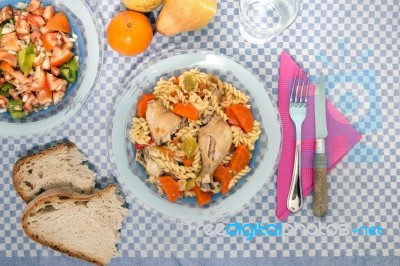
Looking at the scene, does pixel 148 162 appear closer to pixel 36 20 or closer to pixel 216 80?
pixel 216 80

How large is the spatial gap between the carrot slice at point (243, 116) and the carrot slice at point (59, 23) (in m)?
0.54

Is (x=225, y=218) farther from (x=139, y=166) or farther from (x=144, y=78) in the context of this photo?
(x=144, y=78)

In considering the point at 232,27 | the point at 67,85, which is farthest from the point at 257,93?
the point at 67,85

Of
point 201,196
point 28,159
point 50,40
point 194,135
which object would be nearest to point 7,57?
point 50,40

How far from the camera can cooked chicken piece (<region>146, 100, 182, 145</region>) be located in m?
1.45

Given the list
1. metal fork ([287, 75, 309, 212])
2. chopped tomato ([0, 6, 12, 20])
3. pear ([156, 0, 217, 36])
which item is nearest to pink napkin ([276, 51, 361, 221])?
metal fork ([287, 75, 309, 212])

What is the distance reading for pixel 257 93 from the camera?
1.54 meters

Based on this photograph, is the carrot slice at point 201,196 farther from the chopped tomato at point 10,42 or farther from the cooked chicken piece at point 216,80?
the chopped tomato at point 10,42

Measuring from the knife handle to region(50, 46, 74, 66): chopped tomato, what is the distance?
0.79 metres

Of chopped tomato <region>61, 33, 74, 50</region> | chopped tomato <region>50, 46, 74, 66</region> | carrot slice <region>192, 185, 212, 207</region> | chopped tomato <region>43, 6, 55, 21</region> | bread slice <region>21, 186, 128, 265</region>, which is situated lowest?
bread slice <region>21, 186, 128, 265</region>

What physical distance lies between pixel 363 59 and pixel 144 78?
2.20ft

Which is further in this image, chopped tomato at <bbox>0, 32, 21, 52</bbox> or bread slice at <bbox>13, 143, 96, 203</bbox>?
bread slice at <bbox>13, 143, 96, 203</bbox>

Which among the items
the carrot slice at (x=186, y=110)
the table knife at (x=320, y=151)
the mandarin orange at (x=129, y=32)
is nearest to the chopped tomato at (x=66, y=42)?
the mandarin orange at (x=129, y=32)

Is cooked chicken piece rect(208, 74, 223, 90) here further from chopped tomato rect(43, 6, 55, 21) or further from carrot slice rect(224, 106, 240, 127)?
chopped tomato rect(43, 6, 55, 21)
